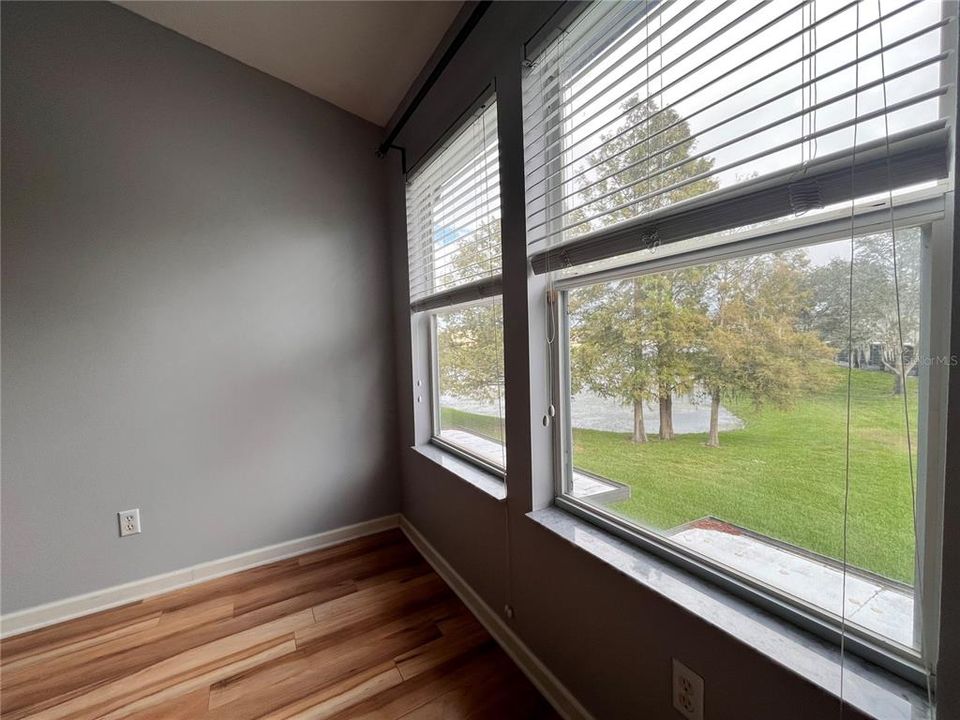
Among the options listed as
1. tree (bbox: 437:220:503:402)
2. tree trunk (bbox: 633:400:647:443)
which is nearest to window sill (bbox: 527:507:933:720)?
tree trunk (bbox: 633:400:647:443)

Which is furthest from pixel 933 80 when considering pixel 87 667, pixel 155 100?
pixel 87 667

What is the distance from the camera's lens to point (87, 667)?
61.8 inches

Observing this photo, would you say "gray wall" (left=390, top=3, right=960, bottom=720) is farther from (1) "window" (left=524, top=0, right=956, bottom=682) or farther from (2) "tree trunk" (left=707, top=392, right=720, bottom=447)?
(2) "tree trunk" (left=707, top=392, right=720, bottom=447)

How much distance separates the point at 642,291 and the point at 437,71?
1428 millimetres

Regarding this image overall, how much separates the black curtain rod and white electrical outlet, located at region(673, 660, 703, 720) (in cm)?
211

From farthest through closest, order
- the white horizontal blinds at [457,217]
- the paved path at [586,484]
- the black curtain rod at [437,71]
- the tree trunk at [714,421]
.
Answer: the white horizontal blinds at [457,217], the black curtain rod at [437,71], the paved path at [586,484], the tree trunk at [714,421]

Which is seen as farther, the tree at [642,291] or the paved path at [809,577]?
the tree at [642,291]

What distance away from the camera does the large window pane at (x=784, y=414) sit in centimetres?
68

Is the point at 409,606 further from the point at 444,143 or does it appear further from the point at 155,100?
the point at 155,100

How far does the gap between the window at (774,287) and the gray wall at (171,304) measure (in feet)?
5.45

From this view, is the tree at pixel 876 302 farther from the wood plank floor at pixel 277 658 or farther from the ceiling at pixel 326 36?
the ceiling at pixel 326 36

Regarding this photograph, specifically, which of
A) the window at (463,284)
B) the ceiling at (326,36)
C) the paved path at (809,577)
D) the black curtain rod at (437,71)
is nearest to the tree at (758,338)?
the paved path at (809,577)

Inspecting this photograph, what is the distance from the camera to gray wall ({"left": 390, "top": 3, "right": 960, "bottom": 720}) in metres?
0.81

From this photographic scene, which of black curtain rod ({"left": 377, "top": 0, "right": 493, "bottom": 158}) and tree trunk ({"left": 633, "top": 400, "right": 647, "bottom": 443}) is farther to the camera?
black curtain rod ({"left": 377, "top": 0, "right": 493, "bottom": 158})
